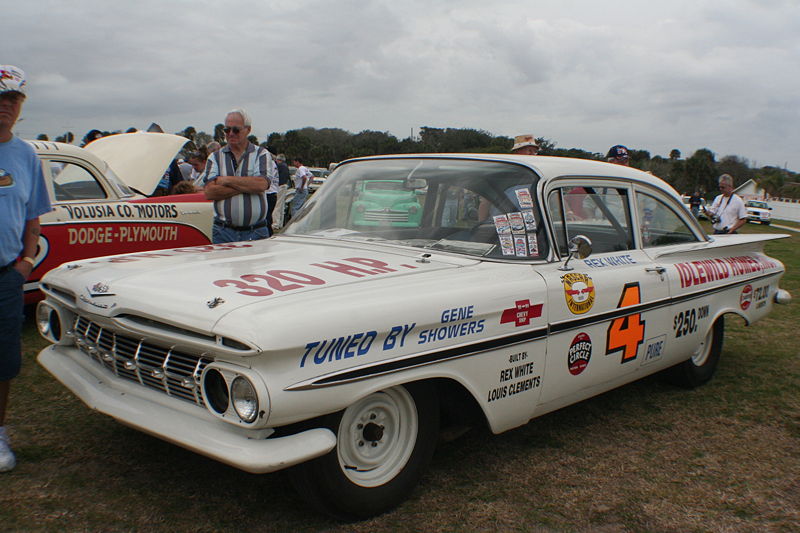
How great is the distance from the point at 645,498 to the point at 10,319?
3.04 meters

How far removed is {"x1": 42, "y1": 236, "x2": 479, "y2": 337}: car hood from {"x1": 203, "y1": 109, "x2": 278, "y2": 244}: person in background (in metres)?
1.35

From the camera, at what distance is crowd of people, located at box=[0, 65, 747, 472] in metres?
2.90

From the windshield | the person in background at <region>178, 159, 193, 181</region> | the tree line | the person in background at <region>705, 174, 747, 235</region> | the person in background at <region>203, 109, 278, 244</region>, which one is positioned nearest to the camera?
the windshield

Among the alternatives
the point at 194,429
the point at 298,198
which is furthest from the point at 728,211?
the point at 298,198

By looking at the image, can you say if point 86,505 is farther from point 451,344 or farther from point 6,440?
point 451,344

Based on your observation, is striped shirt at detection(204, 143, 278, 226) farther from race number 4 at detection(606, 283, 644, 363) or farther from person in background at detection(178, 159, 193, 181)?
person in background at detection(178, 159, 193, 181)

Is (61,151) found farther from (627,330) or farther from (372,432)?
→ (627,330)

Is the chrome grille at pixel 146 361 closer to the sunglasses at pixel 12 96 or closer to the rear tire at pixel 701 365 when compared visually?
the sunglasses at pixel 12 96

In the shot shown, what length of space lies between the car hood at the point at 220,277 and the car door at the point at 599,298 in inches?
21.9

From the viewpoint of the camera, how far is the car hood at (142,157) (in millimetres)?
7152

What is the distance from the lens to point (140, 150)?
743 cm

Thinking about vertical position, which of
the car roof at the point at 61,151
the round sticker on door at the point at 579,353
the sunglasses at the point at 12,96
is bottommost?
the round sticker on door at the point at 579,353

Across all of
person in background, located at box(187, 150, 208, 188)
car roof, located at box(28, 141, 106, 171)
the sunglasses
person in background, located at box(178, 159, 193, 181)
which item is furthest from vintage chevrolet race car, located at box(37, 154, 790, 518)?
person in background, located at box(178, 159, 193, 181)

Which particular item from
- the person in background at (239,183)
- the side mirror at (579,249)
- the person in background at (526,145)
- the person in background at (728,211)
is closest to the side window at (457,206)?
the side mirror at (579,249)
